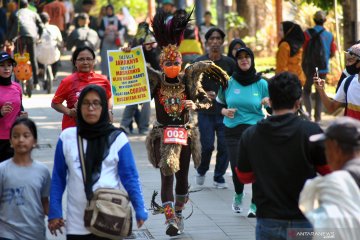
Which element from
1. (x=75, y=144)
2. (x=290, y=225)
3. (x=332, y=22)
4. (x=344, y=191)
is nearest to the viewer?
(x=344, y=191)

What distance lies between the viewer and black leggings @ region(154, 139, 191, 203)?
9906 millimetres

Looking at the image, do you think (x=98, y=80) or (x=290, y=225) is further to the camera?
(x=98, y=80)

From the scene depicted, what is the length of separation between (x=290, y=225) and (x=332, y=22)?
17.8m

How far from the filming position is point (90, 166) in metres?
6.61

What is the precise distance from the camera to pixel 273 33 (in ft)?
99.4

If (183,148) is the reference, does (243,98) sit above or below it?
above

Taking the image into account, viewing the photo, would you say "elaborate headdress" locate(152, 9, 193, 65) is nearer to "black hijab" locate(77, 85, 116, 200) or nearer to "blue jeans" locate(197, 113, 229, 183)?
"blue jeans" locate(197, 113, 229, 183)

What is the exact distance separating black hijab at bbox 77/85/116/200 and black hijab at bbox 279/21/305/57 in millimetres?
10590

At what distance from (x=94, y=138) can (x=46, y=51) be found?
1656 centimetres

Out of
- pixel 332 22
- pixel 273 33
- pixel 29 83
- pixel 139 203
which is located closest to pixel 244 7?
pixel 273 33

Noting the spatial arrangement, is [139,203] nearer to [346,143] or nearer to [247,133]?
[247,133]

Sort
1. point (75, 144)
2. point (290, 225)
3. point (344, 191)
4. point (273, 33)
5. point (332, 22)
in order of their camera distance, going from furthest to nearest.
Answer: point (273, 33) → point (332, 22) → point (75, 144) → point (290, 225) → point (344, 191)

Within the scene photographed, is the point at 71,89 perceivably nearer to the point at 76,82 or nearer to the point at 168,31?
the point at 76,82

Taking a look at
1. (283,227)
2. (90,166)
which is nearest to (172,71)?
(90,166)
